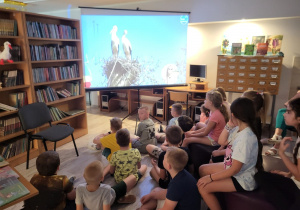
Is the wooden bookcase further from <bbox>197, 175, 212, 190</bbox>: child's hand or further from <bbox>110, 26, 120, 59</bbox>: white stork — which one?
<bbox>197, 175, 212, 190</bbox>: child's hand

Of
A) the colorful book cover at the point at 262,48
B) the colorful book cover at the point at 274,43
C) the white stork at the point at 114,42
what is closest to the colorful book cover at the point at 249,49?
the colorful book cover at the point at 262,48

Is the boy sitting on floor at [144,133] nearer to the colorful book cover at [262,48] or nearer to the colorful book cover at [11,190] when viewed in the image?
the colorful book cover at [11,190]

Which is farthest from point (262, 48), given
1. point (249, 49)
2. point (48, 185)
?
point (48, 185)

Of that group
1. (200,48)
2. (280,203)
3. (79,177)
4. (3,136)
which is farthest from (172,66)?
A: (280,203)

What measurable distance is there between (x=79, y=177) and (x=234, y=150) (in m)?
1.89

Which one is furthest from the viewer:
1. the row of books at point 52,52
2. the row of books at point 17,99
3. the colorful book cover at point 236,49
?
the colorful book cover at point 236,49

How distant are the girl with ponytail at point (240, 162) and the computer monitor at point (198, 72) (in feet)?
9.60

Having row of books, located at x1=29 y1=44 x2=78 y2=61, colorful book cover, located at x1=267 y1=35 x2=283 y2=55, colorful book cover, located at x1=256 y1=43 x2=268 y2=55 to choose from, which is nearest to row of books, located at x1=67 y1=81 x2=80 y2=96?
row of books, located at x1=29 y1=44 x2=78 y2=61

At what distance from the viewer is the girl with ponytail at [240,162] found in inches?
62.2

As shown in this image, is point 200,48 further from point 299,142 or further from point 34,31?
point 299,142

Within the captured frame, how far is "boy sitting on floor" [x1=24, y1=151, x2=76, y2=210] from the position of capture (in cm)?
167

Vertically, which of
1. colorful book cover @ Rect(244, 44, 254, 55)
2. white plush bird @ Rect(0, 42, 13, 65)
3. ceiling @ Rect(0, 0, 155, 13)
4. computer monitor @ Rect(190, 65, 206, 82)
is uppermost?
ceiling @ Rect(0, 0, 155, 13)

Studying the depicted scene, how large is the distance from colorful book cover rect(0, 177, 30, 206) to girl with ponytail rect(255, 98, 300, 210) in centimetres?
163

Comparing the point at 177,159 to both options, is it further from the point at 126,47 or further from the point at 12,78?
the point at 126,47
